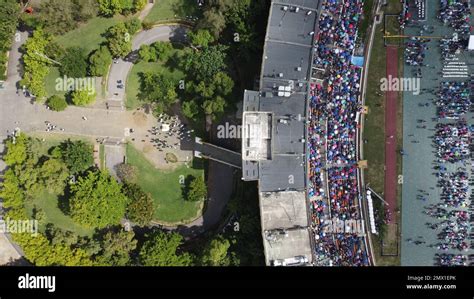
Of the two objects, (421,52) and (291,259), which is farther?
(421,52)

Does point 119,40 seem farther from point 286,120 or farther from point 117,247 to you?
point 117,247

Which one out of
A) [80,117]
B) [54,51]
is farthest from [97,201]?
[54,51]

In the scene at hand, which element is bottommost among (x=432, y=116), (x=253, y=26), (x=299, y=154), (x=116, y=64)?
(x=299, y=154)

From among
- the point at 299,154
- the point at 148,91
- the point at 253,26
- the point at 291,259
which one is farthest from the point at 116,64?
the point at 291,259

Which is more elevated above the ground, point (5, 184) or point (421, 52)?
point (421, 52)

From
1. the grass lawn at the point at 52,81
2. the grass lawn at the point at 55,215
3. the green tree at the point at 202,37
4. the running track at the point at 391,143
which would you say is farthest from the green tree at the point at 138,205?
the running track at the point at 391,143

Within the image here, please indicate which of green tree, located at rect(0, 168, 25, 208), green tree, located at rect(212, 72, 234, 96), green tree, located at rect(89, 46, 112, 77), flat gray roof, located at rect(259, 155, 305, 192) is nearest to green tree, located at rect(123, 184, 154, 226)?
green tree, located at rect(0, 168, 25, 208)

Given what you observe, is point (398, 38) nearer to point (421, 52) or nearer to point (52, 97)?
point (421, 52)

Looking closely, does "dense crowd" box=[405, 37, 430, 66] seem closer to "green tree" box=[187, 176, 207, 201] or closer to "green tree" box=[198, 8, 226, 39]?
"green tree" box=[198, 8, 226, 39]
